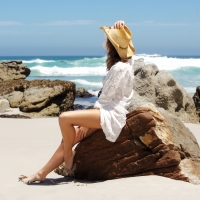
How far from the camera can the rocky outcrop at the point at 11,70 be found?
21.5m

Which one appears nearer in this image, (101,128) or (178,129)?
(101,128)

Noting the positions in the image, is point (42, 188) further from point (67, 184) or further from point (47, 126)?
point (47, 126)

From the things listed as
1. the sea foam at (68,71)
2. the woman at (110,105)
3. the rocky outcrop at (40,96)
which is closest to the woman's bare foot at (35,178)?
the woman at (110,105)

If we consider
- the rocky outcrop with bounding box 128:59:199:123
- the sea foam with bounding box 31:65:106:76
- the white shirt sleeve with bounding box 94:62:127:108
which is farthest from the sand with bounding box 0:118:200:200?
the sea foam with bounding box 31:65:106:76

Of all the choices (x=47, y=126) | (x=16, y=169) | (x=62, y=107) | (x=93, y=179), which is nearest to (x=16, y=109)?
(x=62, y=107)

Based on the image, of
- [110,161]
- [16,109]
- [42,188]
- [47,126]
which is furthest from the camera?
[16,109]

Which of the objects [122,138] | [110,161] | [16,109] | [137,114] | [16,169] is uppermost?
[137,114]

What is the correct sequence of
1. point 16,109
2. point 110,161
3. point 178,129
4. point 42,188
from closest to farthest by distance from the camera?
1. point 42,188
2. point 110,161
3. point 178,129
4. point 16,109

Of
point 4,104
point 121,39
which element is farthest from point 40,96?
point 121,39

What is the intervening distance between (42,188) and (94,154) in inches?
33.1

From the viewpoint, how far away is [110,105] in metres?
4.97

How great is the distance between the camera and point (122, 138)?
5.07 metres

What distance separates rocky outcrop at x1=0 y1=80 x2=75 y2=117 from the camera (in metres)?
14.0

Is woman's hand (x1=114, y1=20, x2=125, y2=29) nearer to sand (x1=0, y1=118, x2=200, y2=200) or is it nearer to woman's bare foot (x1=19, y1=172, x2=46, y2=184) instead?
sand (x1=0, y1=118, x2=200, y2=200)
